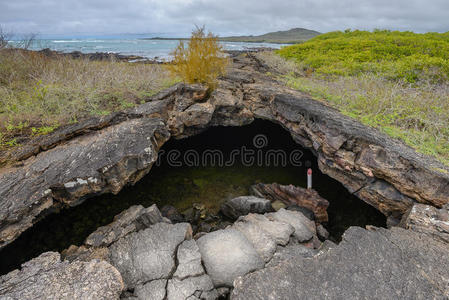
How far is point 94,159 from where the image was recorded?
381 cm

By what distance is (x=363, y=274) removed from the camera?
7.89 ft

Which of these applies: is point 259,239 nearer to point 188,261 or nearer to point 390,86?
point 188,261

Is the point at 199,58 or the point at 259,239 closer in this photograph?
the point at 259,239

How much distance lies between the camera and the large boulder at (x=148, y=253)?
290 cm

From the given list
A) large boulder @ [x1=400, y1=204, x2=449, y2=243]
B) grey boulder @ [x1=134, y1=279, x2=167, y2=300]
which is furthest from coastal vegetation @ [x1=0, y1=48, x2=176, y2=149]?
large boulder @ [x1=400, y1=204, x2=449, y2=243]

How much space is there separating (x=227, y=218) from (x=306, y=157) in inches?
143

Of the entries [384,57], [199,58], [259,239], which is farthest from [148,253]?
[384,57]

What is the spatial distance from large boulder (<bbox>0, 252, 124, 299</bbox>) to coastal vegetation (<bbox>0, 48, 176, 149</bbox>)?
2.43 metres

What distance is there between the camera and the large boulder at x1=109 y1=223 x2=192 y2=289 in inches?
114

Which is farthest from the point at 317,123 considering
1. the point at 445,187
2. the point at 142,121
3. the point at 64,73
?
the point at 64,73

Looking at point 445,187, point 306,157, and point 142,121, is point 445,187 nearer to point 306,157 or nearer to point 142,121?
point 306,157

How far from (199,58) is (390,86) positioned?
6.19 meters

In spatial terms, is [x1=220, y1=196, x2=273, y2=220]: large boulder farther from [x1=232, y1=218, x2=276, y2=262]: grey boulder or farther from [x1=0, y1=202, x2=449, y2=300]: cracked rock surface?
[x1=0, y1=202, x2=449, y2=300]: cracked rock surface

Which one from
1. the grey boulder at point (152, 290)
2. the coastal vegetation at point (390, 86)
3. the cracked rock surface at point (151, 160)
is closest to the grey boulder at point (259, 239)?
the grey boulder at point (152, 290)
